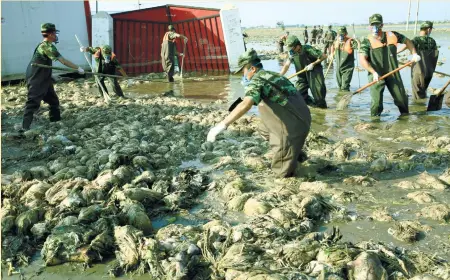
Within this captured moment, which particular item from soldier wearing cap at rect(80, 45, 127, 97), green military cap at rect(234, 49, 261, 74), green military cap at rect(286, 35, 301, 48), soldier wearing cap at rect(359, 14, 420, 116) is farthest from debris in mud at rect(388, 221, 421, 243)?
soldier wearing cap at rect(80, 45, 127, 97)

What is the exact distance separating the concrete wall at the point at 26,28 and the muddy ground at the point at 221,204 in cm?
685

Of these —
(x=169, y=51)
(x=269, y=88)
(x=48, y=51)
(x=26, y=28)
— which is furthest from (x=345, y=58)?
(x=26, y=28)

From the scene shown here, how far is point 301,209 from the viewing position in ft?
11.8

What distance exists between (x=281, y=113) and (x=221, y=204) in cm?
115

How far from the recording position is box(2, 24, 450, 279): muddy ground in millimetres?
2928

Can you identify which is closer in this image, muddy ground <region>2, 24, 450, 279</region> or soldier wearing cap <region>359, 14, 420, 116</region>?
muddy ground <region>2, 24, 450, 279</region>

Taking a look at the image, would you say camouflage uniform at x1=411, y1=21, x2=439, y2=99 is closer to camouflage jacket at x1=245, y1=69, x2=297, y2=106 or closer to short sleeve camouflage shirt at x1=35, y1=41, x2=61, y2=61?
camouflage jacket at x1=245, y1=69, x2=297, y2=106

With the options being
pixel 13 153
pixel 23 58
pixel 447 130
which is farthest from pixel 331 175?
pixel 23 58

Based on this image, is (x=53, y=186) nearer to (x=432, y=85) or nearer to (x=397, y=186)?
(x=397, y=186)

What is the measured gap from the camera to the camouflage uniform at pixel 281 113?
411cm

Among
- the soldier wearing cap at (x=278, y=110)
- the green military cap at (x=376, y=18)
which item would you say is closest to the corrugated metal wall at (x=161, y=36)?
the green military cap at (x=376, y=18)

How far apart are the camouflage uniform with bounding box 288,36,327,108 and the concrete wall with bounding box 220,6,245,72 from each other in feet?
20.7

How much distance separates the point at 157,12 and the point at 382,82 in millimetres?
10128

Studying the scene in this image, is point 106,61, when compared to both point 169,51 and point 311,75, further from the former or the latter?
point 311,75
